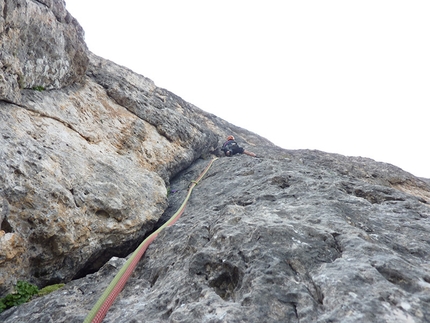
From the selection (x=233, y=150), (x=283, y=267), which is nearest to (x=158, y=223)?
(x=283, y=267)

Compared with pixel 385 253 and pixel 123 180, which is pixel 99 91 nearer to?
pixel 123 180

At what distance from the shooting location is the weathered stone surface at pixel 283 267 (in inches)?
129

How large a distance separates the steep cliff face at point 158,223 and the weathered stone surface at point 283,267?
0.07 ft

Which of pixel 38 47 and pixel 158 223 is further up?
pixel 38 47

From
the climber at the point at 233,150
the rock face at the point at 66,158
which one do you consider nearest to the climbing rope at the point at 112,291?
the rock face at the point at 66,158

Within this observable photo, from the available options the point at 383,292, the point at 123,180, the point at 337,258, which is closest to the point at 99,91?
the point at 123,180

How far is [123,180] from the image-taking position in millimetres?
7777

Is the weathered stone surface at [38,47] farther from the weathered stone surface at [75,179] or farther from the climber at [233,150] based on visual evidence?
the climber at [233,150]

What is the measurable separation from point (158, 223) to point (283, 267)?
5.01 m

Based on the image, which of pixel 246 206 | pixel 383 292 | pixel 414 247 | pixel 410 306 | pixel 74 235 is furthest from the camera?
pixel 246 206

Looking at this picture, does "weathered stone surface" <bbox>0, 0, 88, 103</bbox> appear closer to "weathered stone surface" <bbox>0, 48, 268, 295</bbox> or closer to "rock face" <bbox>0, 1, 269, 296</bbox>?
"rock face" <bbox>0, 1, 269, 296</bbox>

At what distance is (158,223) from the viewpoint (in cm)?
819

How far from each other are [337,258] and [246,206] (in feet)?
9.33

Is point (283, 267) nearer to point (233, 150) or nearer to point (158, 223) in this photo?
point (158, 223)
